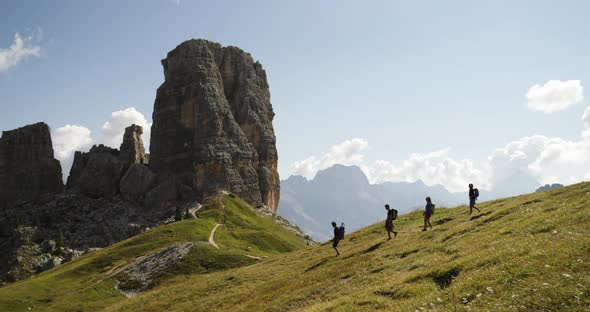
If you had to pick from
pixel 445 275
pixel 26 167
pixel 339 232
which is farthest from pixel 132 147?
pixel 445 275

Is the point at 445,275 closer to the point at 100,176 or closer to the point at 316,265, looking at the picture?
the point at 316,265

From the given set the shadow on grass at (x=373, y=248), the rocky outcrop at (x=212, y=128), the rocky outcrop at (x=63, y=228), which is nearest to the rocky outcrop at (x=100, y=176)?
the rocky outcrop at (x=63, y=228)

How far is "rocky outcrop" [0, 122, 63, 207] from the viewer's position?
154 meters

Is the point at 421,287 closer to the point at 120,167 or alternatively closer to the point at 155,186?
the point at 155,186

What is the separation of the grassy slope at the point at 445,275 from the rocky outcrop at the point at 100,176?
→ 110 metres

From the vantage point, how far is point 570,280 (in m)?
17.1

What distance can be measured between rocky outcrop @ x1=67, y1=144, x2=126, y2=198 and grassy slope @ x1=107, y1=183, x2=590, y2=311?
110492 mm

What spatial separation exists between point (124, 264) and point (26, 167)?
360 ft

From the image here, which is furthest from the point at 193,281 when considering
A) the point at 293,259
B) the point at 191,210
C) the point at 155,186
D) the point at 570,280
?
the point at 155,186

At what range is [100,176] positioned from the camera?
152625 mm

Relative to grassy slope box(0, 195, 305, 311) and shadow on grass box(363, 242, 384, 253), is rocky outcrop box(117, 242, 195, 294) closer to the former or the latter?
grassy slope box(0, 195, 305, 311)

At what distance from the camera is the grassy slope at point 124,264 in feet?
188

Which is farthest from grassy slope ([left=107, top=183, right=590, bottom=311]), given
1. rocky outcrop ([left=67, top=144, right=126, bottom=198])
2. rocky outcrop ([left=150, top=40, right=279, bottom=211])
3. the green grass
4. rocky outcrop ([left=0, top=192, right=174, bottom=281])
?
rocky outcrop ([left=67, top=144, right=126, bottom=198])

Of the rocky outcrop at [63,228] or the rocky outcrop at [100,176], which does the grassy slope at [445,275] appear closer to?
the rocky outcrop at [63,228]
